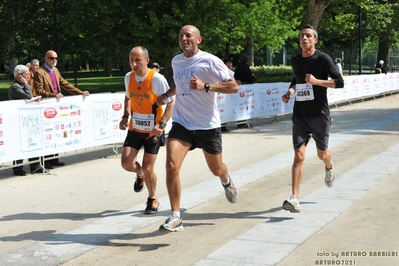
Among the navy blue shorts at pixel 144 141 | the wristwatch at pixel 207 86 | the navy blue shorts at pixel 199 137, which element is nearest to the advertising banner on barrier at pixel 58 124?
the navy blue shorts at pixel 144 141

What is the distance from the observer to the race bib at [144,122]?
8.30 meters

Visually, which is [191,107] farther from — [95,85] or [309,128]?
[95,85]

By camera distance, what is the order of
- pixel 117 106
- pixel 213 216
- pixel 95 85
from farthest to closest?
pixel 95 85
pixel 117 106
pixel 213 216

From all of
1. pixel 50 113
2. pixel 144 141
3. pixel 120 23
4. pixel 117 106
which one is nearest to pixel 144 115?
pixel 144 141

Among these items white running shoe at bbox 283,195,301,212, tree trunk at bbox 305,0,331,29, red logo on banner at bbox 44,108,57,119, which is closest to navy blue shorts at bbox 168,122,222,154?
white running shoe at bbox 283,195,301,212

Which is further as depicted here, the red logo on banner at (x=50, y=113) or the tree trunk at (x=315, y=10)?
the tree trunk at (x=315, y=10)

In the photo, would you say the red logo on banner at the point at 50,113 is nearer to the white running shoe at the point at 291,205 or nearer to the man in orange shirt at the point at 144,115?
the man in orange shirt at the point at 144,115

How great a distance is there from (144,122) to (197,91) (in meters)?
1.10

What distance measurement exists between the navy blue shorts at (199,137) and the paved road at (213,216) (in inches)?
32.9

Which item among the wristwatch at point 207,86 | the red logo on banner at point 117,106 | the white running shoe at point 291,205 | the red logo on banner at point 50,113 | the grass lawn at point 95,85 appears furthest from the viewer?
the grass lawn at point 95,85

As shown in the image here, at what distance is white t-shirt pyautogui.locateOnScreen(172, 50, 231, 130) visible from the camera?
24.3ft

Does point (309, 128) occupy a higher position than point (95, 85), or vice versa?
point (309, 128)

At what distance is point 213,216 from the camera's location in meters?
8.27

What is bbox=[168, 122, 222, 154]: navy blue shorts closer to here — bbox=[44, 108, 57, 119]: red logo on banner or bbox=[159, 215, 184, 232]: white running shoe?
bbox=[159, 215, 184, 232]: white running shoe
